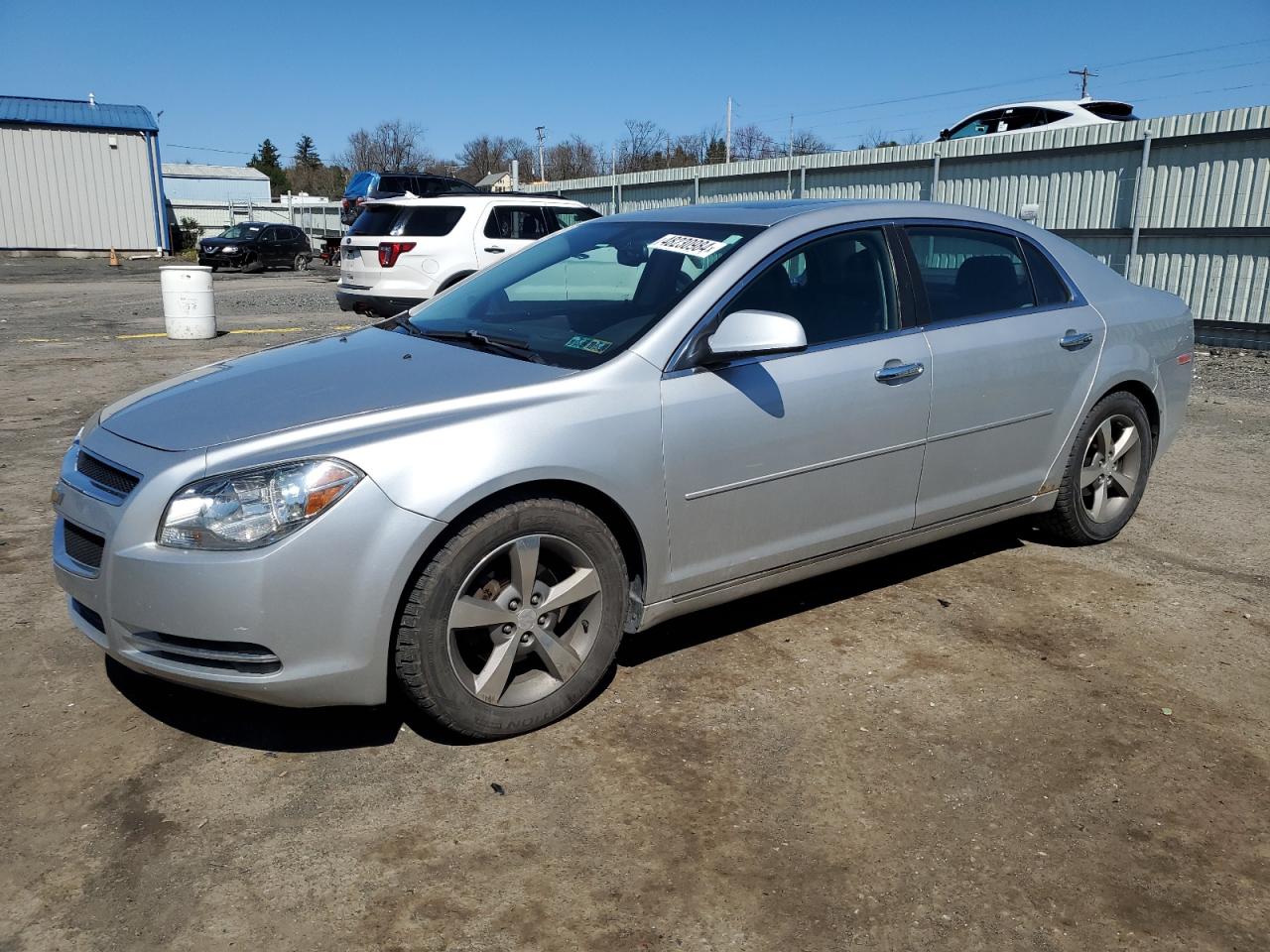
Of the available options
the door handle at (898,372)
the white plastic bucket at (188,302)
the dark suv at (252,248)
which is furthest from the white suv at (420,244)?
the dark suv at (252,248)

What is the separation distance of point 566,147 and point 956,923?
72.4 m

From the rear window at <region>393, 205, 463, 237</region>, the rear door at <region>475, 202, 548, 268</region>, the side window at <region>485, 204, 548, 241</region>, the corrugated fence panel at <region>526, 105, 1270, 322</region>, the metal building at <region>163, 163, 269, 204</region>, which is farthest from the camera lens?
the metal building at <region>163, 163, 269, 204</region>

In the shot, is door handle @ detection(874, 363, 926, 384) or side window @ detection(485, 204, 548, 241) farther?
side window @ detection(485, 204, 548, 241)

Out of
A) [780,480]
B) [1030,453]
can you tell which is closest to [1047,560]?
[1030,453]

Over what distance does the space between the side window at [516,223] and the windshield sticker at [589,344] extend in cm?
897

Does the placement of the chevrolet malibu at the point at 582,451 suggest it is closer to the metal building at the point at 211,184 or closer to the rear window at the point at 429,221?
the rear window at the point at 429,221

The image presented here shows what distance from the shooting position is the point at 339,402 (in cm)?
313

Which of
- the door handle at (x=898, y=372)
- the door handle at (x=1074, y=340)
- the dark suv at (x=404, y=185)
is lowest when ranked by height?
the door handle at (x=898, y=372)

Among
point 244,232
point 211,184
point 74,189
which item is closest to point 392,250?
point 244,232

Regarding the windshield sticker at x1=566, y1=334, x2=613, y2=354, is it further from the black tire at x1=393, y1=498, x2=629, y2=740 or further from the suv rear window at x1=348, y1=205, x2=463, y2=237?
the suv rear window at x1=348, y1=205, x2=463, y2=237

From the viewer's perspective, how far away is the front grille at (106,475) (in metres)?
2.96

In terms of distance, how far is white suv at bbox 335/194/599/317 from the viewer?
38.7 feet

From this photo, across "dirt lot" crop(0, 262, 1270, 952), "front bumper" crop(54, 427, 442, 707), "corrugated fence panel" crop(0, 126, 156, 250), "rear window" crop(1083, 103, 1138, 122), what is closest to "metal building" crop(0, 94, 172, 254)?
"corrugated fence panel" crop(0, 126, 156, 250)

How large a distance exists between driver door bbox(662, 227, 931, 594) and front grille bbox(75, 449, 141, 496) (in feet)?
5.28
